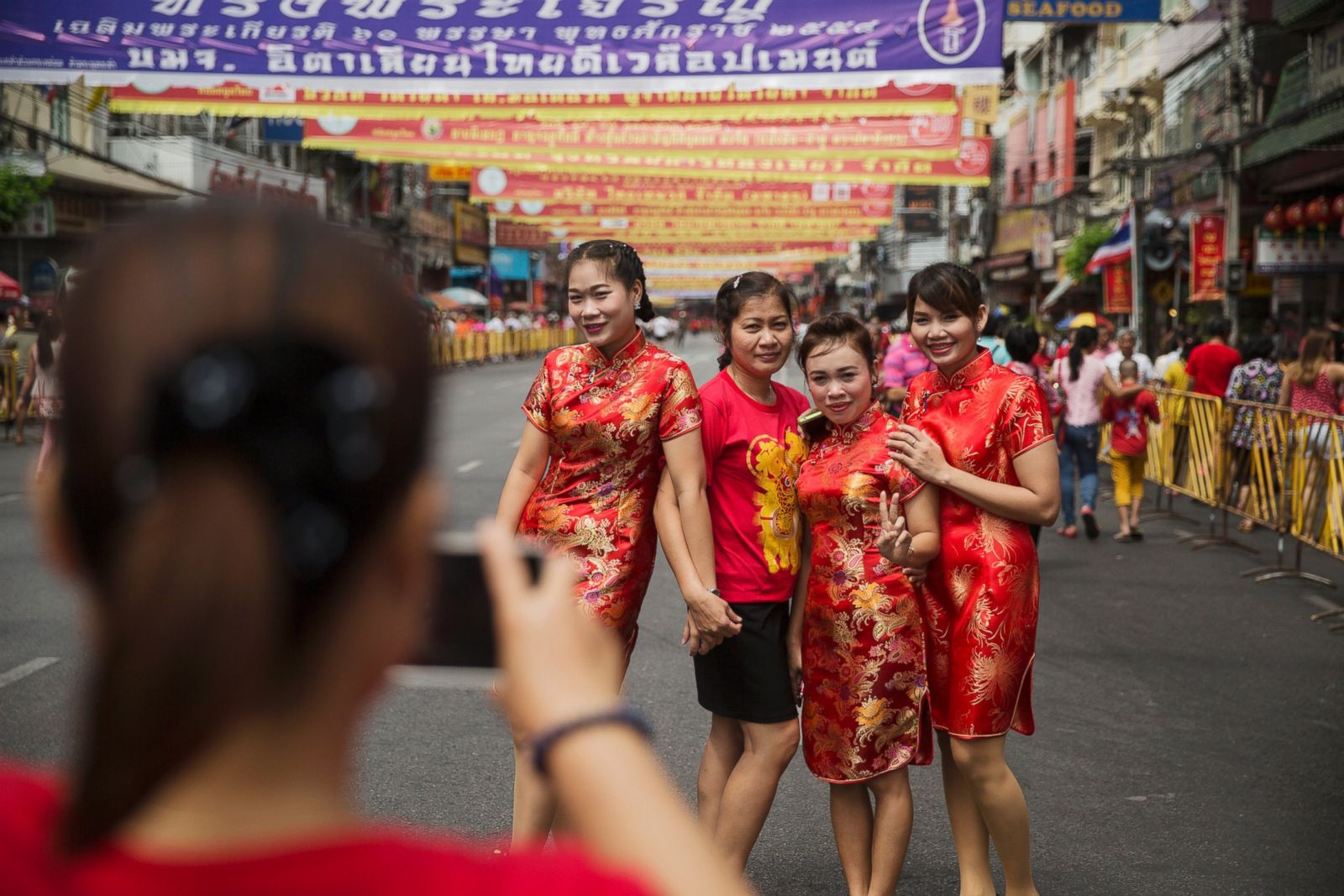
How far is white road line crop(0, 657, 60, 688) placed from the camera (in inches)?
266

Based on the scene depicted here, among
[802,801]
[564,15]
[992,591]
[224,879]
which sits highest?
[564,15]

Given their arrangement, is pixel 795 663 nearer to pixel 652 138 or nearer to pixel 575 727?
pixel 575 727

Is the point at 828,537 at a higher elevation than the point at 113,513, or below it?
below

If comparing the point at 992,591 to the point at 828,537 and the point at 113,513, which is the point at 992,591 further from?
the point at 113,513

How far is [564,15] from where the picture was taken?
8.34 meters

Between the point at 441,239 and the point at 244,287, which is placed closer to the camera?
the point at 244,287

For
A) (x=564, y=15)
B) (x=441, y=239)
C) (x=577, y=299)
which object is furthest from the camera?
(x=441, y=239)

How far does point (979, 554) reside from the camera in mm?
3971

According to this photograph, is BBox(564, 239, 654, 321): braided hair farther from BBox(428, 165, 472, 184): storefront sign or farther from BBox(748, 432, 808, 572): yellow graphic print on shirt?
BBox(428, 165, 472, 184): storefront sign

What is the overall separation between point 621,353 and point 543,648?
3.11 m

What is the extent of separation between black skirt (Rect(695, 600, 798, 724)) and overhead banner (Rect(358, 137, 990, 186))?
597 inches

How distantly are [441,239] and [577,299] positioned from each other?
5831 cm

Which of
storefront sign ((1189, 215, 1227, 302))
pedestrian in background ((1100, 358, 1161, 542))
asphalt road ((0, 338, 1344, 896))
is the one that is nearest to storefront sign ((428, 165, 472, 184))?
storefront sign ((1189, 215, 1227, 302))

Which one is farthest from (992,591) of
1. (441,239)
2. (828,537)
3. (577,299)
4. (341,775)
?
(441,239)
